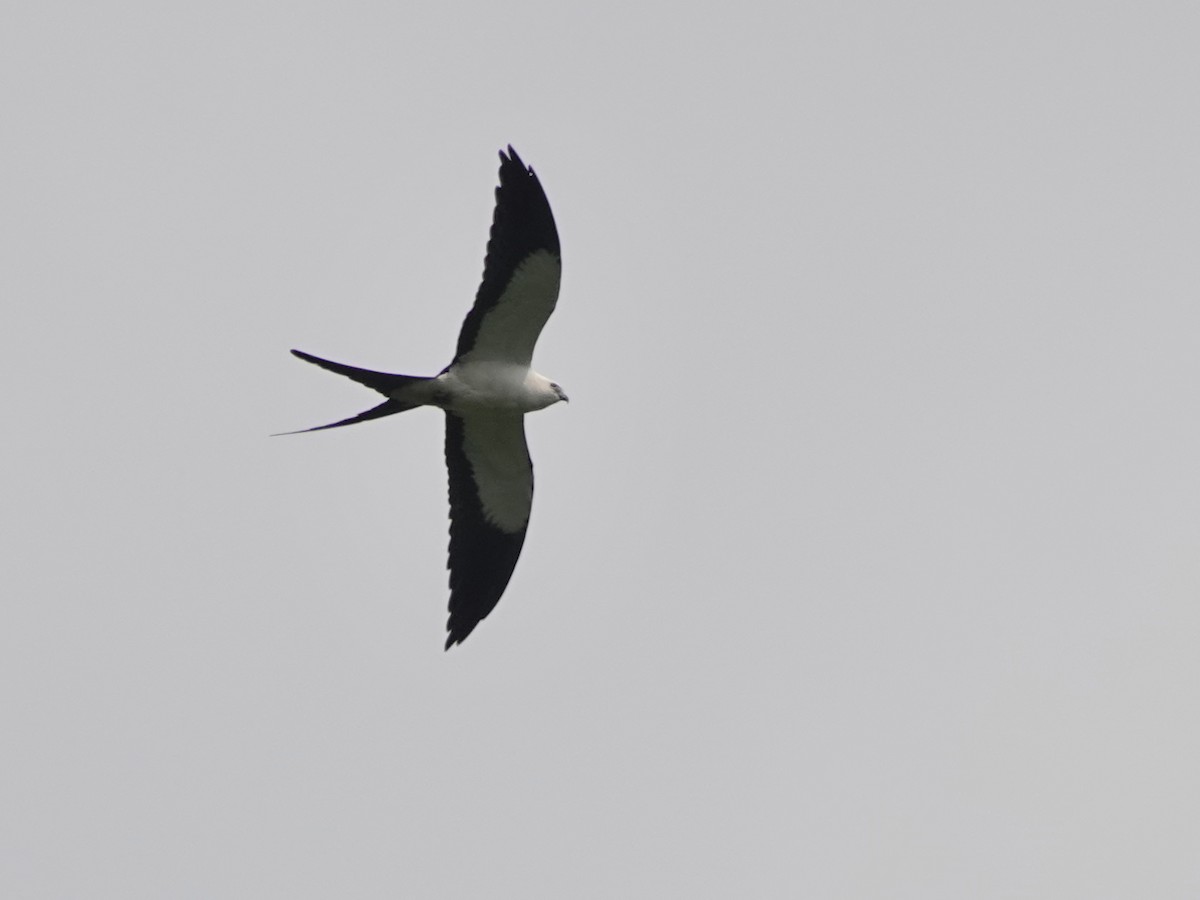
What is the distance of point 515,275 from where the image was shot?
1443cm

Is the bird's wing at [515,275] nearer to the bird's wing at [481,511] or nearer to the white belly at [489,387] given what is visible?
the white belly at [489,387]

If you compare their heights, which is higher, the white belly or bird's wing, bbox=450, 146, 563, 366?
bird's wing, bbox=450, 146, 563, 366

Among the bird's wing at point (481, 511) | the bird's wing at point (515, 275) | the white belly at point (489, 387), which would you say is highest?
the bird's wing at point (515, 275)

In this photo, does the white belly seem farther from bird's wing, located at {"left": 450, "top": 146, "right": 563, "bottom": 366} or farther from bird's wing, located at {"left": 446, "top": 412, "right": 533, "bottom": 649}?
bird's wing, located at {"left": 446, "top": 412, "right": 533, "bottom": 649}

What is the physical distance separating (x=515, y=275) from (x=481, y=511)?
2.28 meters

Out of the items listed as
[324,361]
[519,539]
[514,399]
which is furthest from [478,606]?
[324,361]

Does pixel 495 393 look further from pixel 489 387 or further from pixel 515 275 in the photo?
pixel 515 275

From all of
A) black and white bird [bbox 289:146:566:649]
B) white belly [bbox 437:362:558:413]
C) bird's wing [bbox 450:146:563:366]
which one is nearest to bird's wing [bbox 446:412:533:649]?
black and white bird [bbox 289:146:566:649]

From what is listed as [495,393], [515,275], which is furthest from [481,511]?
[515,275]

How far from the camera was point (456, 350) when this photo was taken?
49.1 feet

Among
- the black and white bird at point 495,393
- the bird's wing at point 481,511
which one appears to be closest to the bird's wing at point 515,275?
the black and white bird at point 495,393

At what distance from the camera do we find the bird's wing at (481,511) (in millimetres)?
15602

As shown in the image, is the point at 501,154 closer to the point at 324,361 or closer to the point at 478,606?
the point at 324,361

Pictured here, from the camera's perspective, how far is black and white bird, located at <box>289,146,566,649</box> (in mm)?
14250
